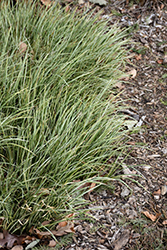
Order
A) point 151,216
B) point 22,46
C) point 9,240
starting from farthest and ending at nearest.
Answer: point 22,46 → point 151,216 → point 9,240

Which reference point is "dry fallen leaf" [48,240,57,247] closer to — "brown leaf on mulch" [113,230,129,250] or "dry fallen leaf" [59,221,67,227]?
"dry fallen leaf" [59,221,67,227]

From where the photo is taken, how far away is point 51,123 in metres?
2.32

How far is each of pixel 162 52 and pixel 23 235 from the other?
10.5 ft

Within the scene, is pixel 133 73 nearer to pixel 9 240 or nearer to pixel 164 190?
pixel 164 190

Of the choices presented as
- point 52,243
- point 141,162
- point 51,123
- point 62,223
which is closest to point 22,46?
point 51,123

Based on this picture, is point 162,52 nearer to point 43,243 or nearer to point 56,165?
point 56,165

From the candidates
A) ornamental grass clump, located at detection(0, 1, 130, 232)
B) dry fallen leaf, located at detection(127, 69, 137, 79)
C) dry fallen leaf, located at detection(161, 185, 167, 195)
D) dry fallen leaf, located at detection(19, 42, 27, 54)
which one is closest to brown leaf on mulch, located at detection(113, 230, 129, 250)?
ornamental grass clump, located at detection(0, 1, 130, 232)

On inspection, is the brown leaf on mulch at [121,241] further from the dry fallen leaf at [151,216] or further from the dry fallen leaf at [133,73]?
the dry fallen leaf at [133,73]

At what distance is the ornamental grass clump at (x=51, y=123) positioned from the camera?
6.19 ft

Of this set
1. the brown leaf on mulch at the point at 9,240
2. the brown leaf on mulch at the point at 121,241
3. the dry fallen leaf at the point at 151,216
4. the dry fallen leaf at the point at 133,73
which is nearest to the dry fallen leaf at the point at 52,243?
the brown leaf on mulch at the point at 9,240

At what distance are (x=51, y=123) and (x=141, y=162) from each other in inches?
36.4

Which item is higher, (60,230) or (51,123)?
(51,123)

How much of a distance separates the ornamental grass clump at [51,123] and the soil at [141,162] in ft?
0.56

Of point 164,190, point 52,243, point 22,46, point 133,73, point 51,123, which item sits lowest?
point 164,190
